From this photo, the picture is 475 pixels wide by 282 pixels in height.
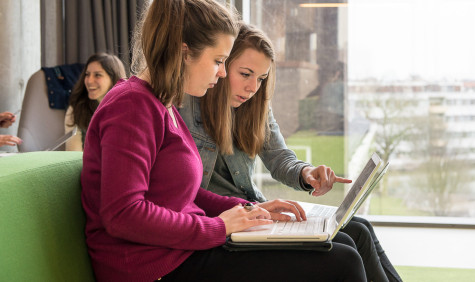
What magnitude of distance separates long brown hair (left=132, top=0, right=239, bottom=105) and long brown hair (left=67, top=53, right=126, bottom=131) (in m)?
2.08

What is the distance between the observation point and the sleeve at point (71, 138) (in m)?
3.42

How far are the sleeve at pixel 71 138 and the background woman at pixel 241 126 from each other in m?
1.71

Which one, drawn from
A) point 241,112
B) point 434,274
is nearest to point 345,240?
point 241,112

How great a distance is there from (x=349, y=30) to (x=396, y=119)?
0.66 m

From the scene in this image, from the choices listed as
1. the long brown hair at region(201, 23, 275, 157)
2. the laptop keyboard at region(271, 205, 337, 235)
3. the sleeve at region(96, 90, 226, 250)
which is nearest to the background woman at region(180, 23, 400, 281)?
the long brown hair at region(201, 23, 275, 157)

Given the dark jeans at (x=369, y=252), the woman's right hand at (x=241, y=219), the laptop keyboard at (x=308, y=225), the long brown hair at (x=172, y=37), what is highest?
the long brown hair at (x=172, y=37)

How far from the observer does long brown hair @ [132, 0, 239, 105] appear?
132 cm

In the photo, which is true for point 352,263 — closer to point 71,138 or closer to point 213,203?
point 213,203

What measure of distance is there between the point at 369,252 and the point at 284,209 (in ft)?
0.97

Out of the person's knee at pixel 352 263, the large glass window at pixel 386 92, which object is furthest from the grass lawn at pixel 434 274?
the person's knee at pixel 352 263

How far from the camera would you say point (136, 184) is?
1.16m

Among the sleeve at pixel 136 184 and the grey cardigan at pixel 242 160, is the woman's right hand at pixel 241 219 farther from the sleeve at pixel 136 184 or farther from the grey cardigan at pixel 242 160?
the grey cardigan at pixel 242 160

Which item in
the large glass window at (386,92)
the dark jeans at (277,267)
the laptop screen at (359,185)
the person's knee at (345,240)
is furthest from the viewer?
the large glass window at (386,92)

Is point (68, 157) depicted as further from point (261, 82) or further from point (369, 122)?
point (369, 122)
